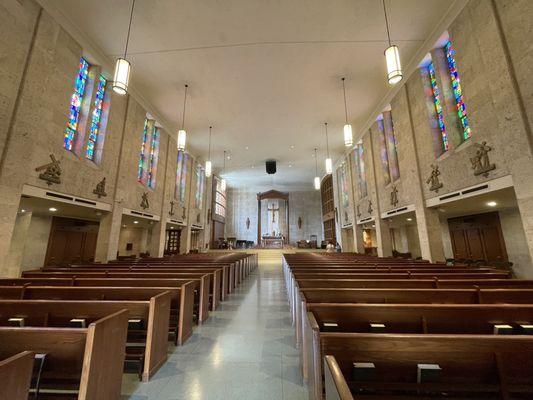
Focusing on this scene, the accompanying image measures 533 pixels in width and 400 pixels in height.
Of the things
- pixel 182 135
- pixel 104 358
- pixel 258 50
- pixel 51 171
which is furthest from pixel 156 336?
pixel 258 50

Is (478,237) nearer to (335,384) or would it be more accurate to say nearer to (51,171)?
(335,384)

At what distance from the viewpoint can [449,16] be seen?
185 inches

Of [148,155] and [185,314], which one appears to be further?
[148,155]

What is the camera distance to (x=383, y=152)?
8.37 m

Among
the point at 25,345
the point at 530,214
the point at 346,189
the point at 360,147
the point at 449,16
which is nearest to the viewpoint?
the point at 25,345

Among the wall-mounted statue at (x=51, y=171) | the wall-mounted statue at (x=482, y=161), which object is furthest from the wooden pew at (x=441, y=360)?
the wall-mounted statue at (x=51, y=171)

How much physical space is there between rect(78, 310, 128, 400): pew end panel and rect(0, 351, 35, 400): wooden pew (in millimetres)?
290

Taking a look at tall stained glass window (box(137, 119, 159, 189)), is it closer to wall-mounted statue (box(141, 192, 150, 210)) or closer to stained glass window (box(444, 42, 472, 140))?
wall-mounted statue (box(141, 192, 150, 210))

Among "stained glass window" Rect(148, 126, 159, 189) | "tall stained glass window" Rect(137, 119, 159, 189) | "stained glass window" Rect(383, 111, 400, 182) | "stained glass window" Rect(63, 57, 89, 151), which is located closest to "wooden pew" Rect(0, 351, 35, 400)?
"stained glass window" Rect(63, 57, 89, 151)

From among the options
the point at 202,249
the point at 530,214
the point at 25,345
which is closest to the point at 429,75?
the point at 530,214

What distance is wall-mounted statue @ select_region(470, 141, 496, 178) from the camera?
3993mm

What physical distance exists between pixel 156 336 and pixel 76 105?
6.31m

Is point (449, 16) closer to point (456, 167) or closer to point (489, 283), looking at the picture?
point (456, 167)

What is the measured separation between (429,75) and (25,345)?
8.36 m
